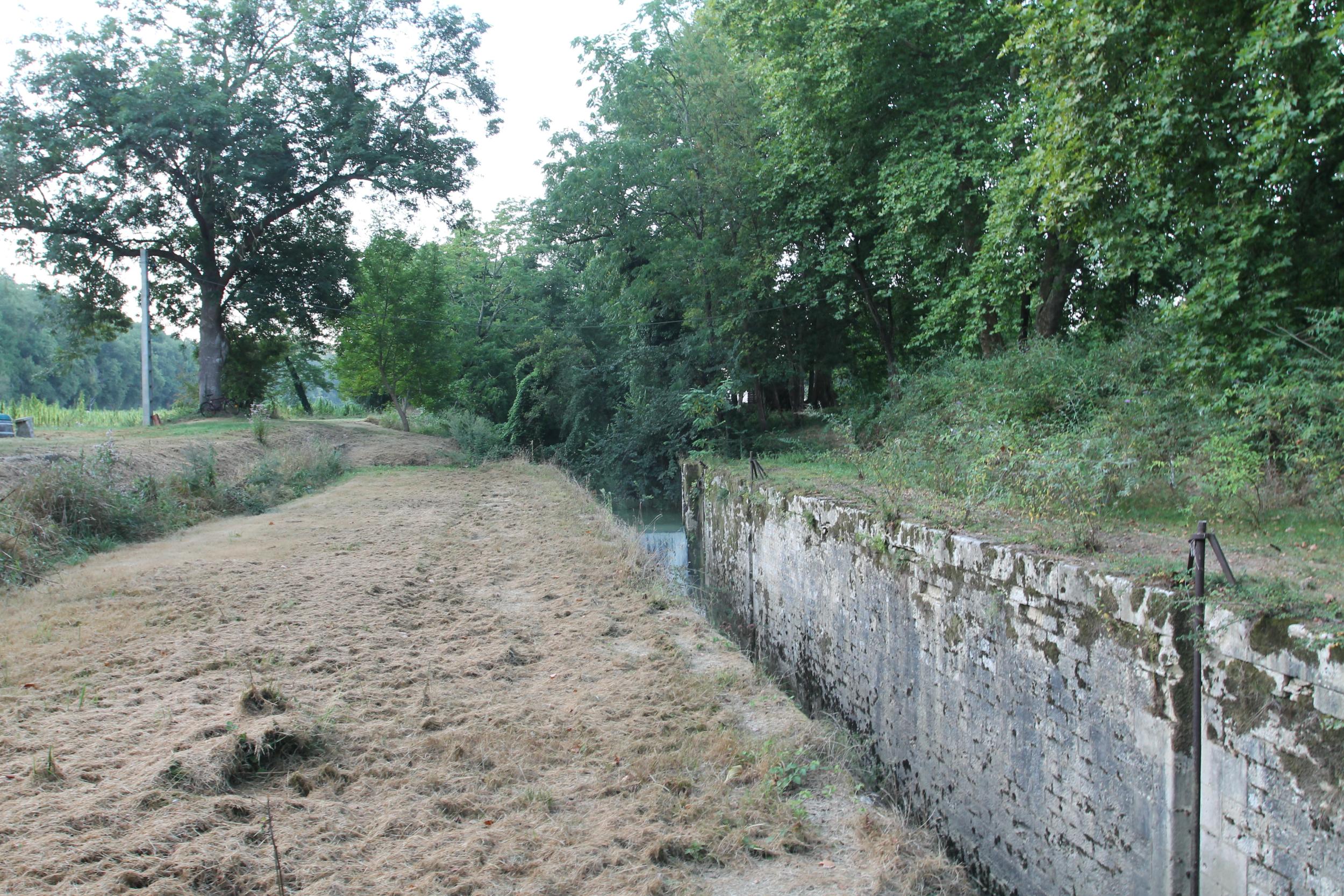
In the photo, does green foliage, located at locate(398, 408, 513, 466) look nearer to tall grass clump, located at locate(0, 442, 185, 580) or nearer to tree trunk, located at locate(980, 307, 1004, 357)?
tall grass clump, located at locate(0, 442, 185, 580)

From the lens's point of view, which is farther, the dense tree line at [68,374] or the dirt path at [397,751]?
the dense tree line at [68,374]

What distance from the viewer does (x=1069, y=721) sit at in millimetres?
4555

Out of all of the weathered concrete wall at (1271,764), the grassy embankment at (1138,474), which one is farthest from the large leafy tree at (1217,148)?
the weathered concrete wall at (1271,764)

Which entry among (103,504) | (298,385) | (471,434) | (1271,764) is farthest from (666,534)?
(298,385)

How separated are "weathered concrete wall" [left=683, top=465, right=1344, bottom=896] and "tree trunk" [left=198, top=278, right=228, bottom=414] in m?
23.0

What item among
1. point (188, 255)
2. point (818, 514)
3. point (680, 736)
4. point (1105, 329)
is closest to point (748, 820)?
point (680, 736)

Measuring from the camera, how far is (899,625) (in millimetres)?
6656

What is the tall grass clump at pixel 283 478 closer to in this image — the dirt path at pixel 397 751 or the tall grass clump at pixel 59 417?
the dirt path at pixel 397 751

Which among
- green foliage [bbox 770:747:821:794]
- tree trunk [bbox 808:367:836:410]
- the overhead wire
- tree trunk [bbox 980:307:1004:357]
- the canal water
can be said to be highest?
the overhead wire

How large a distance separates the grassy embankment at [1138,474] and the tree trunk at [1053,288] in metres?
1.77

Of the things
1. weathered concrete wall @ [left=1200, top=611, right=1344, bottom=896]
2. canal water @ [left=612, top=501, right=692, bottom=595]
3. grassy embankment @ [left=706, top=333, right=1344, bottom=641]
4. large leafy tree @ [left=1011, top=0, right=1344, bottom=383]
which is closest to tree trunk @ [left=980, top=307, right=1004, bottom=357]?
grassy embankment @ [left=706, top=333, right=1344, bottom=641]

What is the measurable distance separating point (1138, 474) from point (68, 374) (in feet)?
124

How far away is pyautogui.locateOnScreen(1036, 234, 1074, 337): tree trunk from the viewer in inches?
473

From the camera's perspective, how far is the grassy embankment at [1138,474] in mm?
4543
